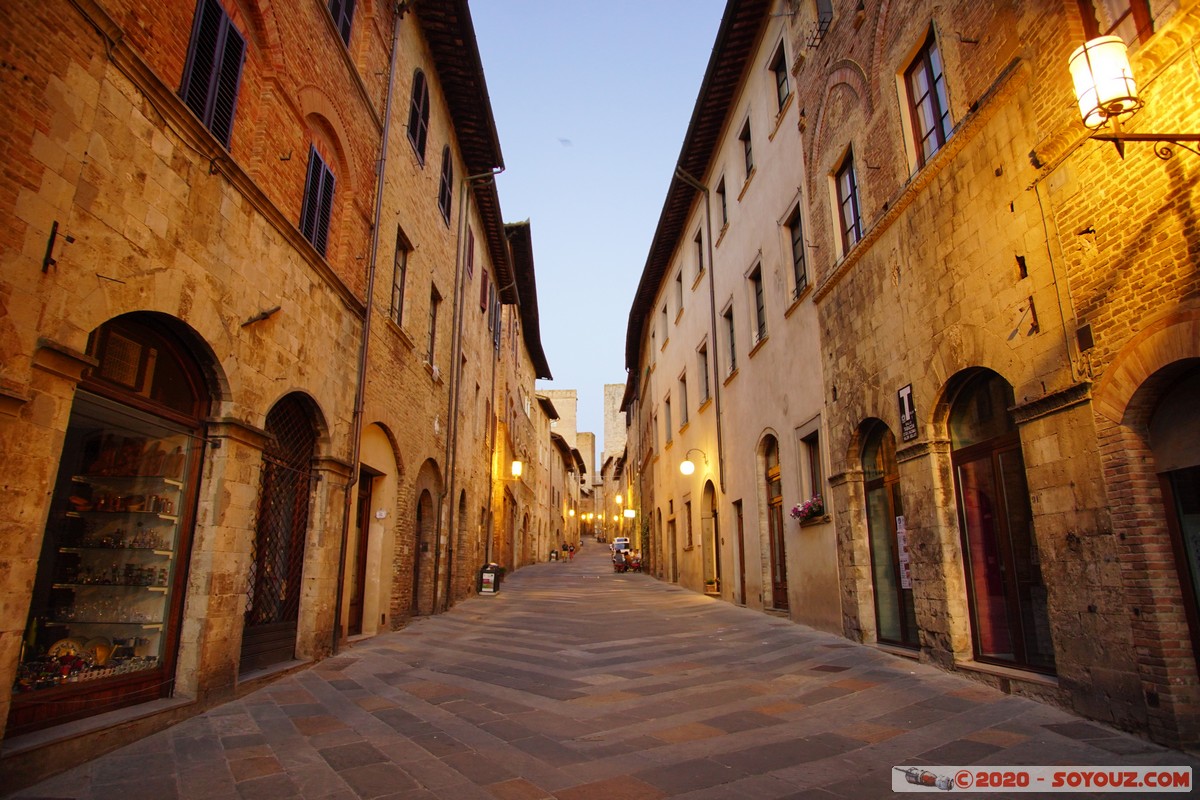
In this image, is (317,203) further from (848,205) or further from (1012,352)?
(1012,352)

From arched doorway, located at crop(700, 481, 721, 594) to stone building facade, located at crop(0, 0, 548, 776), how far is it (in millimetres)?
8292

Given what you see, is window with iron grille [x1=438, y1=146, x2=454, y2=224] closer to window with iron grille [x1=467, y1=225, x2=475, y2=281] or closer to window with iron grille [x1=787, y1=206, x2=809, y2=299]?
window with iron grille [x1=467, y1=225, x2=475, y2=281]

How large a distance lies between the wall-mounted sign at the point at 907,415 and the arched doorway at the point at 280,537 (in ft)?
21.9

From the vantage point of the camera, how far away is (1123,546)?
4.39 m

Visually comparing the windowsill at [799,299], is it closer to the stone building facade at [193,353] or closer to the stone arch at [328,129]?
the stone building facade at [193,353]

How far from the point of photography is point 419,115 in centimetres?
1147

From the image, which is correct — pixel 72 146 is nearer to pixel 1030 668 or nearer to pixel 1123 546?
pixel 1123 546

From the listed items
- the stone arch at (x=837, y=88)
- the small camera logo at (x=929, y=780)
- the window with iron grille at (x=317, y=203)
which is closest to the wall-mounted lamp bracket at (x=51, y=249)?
the window with iron grille at (x=317, y=203)

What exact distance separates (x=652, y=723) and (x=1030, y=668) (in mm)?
3375

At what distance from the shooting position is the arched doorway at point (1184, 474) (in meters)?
4.12

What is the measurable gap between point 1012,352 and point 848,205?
441cm

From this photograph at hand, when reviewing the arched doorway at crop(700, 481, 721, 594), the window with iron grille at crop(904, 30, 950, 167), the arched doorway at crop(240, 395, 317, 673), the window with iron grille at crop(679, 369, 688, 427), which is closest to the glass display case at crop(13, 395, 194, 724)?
the arched doorway at crop(240, 395, 317, 673)

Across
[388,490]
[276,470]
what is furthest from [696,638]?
[276,470]

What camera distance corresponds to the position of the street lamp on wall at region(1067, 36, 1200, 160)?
3818 millimetres
